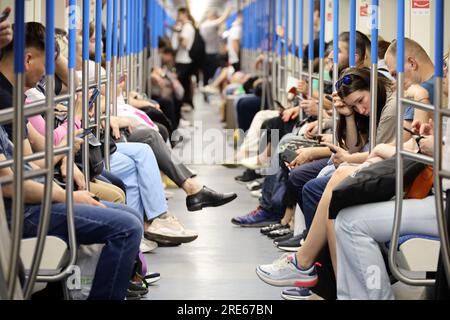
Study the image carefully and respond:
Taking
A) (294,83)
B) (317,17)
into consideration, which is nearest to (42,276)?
(294,83)

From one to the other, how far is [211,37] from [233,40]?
107cm

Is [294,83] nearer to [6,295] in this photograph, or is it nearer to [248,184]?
[248,184]

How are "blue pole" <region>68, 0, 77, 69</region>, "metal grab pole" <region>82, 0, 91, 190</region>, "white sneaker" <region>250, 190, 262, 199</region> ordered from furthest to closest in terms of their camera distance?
"white sneaker" <region>250, 190, 262, 199</region> < "metal grab pole" <region>82, 0, 91, 190</region> < "blue pole" <region>68, 0, 77, 69</region>

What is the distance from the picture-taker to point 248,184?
8656 millimetres

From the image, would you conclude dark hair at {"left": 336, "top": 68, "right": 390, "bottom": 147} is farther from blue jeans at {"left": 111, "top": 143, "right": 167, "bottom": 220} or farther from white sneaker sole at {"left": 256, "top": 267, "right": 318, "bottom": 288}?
blue jeans at {"left": 111, "top": 143, "right": 167, "bottom": 220}

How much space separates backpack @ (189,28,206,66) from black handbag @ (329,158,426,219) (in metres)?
13.2

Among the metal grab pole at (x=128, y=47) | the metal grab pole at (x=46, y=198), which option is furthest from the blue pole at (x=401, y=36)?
the metal grab pole at (x=128, y=47)

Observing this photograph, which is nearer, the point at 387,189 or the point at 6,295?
the point at 6,295

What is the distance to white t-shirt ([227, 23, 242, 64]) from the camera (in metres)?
17.3

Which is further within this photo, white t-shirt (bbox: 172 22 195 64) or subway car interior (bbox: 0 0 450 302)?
white t-shirt (bbox: 172 22 195 64)

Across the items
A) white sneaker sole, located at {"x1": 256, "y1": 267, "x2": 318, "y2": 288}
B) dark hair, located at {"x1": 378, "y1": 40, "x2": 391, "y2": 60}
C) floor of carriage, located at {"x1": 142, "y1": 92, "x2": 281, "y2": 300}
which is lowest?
floor of carriage, located at {"x1": 142, "y1": 92, "x2": 281, "y2": 300}

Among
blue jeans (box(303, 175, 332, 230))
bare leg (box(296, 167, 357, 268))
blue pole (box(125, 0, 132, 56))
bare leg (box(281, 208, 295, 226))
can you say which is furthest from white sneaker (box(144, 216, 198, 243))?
blue pole (box(125, 0, 132, 56))

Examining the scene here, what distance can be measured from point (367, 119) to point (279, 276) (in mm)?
939

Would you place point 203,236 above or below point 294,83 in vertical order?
below
